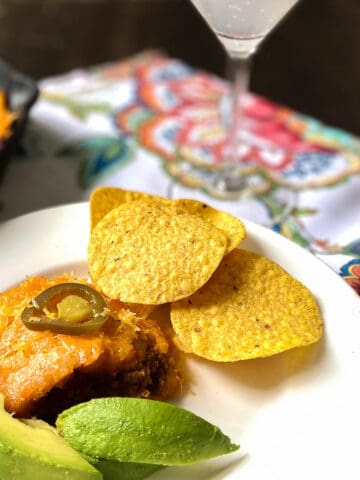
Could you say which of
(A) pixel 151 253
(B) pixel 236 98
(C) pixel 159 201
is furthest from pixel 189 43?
(A) pixel 151 253

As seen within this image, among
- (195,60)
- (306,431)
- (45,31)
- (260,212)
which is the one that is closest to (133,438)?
(306,431)

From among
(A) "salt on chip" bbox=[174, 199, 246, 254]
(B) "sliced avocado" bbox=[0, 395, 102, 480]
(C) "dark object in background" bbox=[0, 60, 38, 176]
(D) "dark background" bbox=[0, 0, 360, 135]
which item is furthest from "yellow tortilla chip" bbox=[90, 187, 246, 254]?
(D) "dark background" bbox=[0, 0, 360, 135]

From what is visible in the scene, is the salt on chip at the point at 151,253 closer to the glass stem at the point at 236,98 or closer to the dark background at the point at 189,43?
the glass stem at the point at 236,98

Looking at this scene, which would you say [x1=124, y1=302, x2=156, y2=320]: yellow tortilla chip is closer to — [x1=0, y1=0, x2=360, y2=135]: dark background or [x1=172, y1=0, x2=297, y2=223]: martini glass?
[x1=172, y1=0, x2=297, y2=223]: martini glass

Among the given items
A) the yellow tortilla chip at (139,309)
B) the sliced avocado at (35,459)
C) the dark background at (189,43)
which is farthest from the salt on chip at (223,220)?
the dark background at (189,43)

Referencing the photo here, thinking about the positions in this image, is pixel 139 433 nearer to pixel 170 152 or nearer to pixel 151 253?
pixel 151 253
